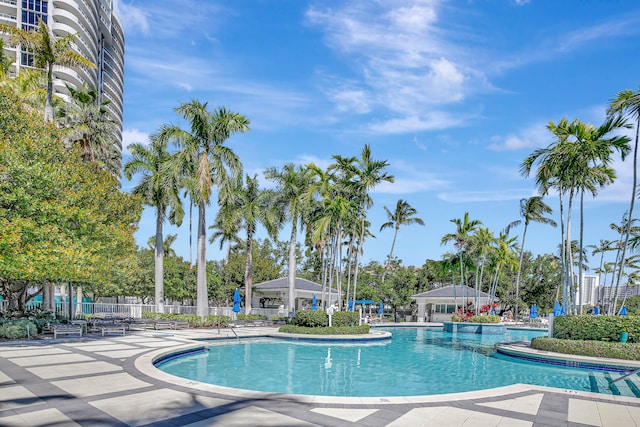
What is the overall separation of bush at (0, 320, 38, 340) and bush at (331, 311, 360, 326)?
13.5 m

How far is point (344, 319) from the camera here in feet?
76.7

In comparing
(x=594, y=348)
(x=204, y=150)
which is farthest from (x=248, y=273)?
(x=594, y=348)

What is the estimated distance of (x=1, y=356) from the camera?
12.8 m

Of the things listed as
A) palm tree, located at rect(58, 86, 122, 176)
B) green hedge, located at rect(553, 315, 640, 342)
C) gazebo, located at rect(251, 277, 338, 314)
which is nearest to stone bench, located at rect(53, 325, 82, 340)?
palm tree, located at rect(58, 86, 122, 176)

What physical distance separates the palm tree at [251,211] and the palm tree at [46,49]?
13268 mm

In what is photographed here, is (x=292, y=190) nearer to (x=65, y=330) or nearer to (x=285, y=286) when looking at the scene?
(x=285, y=286)

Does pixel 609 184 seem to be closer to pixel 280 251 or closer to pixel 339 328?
pixel 339 328

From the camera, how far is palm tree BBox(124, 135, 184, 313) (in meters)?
29.3

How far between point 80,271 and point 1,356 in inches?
133

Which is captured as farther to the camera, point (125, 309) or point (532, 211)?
point (532, 211)

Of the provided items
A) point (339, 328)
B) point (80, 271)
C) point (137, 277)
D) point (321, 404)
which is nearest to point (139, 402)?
point (321, 404)

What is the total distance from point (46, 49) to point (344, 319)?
775 inches

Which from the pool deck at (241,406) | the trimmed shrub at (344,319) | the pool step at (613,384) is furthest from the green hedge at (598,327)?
the trimmed shrub at (344,319)

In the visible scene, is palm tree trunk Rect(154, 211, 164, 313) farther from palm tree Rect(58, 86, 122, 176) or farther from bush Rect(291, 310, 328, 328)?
bush Rect(291, 310, 328, 328)
